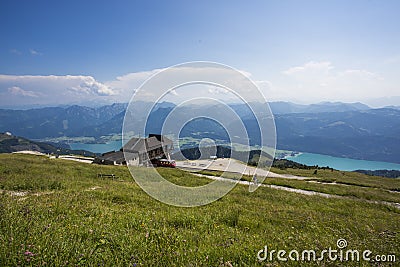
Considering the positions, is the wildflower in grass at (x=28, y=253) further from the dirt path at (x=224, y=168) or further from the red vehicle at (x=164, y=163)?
the red vehicle at (x=164, y=163)

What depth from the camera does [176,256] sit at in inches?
171

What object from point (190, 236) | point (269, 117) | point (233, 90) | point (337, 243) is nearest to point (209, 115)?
point (233, 90)

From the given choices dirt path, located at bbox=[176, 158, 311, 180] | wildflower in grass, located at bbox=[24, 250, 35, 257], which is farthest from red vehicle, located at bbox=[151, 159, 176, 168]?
wildflower in grass, located at bbox=[24, 250, 35, 257]

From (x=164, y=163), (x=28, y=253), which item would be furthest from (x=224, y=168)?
(x=28, y=253)

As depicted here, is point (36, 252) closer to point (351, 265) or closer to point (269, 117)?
point (351, 265)

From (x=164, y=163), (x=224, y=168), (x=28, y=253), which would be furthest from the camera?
(x=224, y=168)

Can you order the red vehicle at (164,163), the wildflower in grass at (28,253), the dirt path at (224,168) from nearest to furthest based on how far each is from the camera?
the wildflower in grass at (28,253) → the dirt path at (224,168) → the red vehicle at (164,163)

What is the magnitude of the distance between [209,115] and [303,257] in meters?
6.18

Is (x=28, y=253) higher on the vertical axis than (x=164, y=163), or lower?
higher

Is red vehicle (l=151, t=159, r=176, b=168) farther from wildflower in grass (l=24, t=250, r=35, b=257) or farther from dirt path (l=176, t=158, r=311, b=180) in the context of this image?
wildflower in grass (l=24, t=250, r=35, b=257)

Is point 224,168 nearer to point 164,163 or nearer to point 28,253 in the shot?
point 164,163

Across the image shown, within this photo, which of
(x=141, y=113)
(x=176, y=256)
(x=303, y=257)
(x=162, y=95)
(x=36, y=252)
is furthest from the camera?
(x=141, y=113)

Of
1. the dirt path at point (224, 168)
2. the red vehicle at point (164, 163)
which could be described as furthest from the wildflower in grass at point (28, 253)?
the red vehicle at point (164, 163)

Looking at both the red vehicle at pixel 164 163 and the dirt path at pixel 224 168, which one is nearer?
the dirt path at pixel 224 168
